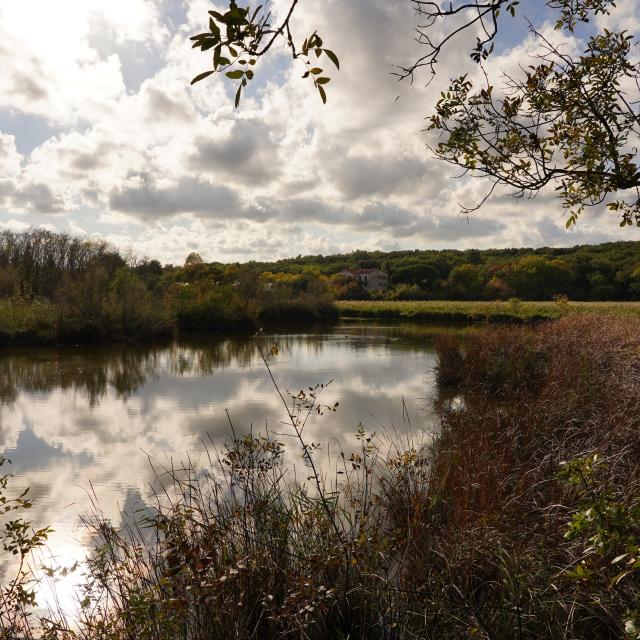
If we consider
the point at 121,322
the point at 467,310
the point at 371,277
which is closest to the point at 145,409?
the point at 121,322

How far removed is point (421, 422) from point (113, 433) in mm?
4970

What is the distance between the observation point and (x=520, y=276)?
53375 millimetres

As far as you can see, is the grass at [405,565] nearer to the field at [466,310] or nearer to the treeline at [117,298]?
the treeline at [117,298]

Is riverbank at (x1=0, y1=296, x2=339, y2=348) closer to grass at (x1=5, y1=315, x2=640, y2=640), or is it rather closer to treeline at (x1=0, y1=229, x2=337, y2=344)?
treeline at (x1=0, y1=229, x2=337, y2=344)

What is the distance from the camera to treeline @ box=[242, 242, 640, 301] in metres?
47.9

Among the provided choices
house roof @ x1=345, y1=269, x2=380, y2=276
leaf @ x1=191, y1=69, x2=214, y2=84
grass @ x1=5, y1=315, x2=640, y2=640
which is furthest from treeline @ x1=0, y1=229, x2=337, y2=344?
house roof @ x1=345, y1=269, x2=380, y2=276

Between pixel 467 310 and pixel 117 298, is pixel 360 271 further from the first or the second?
pixel 117 298

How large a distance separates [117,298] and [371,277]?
56.3 metres

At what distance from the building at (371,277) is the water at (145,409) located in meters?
55.1

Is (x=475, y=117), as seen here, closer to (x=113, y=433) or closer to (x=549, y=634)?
(x=549, y=634)

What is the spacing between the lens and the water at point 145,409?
6.33m

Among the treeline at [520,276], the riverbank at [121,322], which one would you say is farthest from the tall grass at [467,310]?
the riverbank at [121,322]

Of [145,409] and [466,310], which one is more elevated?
[145,409]

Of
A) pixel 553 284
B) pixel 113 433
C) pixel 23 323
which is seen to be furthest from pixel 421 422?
pixel 553 284
